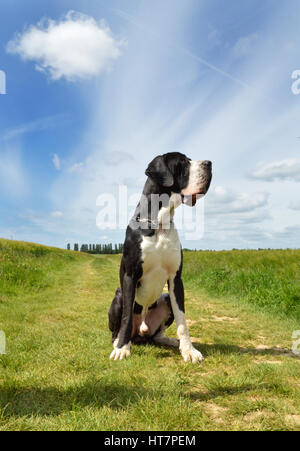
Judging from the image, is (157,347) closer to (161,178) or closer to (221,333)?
(221,333)

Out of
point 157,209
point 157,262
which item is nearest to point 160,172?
point 157,209

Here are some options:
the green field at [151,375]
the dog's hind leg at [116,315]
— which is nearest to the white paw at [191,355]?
the green field at [151,375]

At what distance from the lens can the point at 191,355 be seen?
11.8 feet

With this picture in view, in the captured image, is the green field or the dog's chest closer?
the green field

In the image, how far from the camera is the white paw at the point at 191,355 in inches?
140

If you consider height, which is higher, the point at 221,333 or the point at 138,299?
the point at 138,299

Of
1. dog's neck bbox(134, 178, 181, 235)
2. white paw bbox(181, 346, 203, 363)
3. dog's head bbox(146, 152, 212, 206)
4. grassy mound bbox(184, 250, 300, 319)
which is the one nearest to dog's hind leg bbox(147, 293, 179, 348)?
white paw bbox(181, 346, 203, 363)

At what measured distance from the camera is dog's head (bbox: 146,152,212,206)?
12.0 feet

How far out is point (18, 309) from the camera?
6570 mm

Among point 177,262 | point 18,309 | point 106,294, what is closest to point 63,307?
point 18,309

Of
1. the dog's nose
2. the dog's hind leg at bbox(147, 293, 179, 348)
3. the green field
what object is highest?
the dog's nose

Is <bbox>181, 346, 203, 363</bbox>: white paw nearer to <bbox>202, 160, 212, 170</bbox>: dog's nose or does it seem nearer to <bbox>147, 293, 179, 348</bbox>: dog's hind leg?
<bbox>147, 293, 179, 348</bbox>: dog's hind leg

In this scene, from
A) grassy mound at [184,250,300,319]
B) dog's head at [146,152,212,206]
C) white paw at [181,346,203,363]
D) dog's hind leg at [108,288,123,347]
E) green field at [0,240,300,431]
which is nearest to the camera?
green field at [0,240,300,431]
